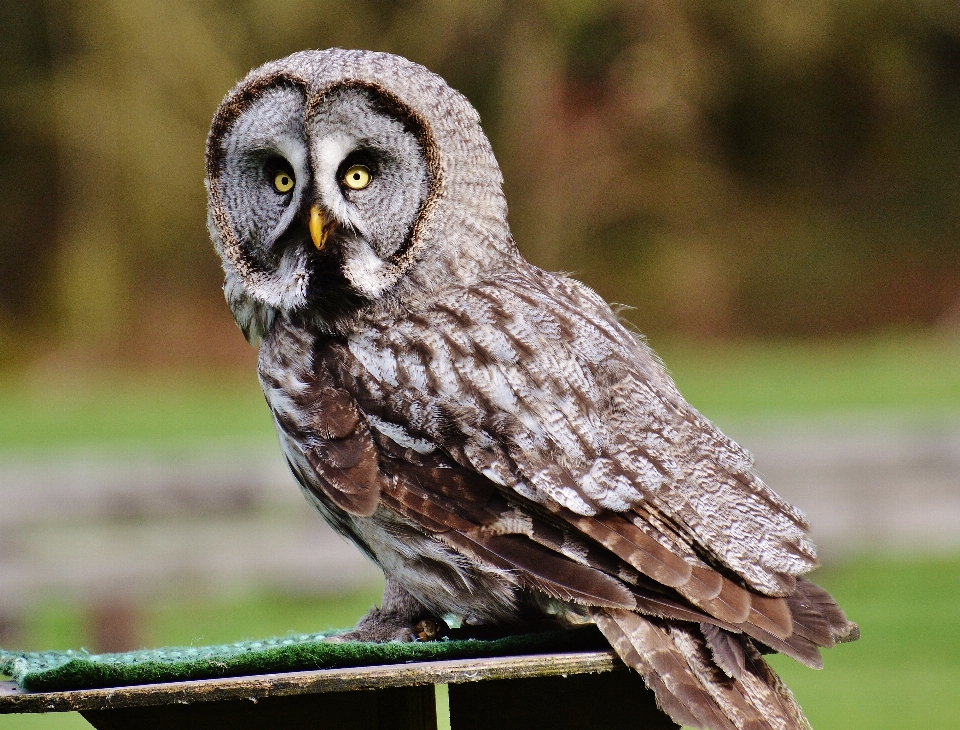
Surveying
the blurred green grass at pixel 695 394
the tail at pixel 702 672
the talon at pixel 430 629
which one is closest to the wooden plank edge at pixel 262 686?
the tail at pixel 702 672

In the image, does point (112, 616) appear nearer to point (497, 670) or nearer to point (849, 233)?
point (497, 670)

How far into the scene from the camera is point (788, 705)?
Answer: 2.14 meters

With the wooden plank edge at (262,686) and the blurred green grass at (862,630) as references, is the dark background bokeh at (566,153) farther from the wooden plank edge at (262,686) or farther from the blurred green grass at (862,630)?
the wooden plank edge at (262,686)

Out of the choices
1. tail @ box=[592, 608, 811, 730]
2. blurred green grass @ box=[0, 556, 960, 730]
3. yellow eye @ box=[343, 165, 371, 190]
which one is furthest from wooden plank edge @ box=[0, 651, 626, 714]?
blurred green grass @ box=[0, 556, 960, 730]

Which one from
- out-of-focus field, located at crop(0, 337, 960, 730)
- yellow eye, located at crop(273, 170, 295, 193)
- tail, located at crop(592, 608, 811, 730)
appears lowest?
tail, located at crop(592, 608, 811, 730)

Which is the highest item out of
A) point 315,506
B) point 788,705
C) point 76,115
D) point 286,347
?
point 76,115

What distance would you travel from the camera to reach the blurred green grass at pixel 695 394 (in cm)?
928

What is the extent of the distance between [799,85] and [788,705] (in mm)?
15083

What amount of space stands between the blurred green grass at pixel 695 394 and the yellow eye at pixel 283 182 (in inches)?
198

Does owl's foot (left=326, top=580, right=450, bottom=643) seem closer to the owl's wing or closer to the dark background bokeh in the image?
the owl's wing

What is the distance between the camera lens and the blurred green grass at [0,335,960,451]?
9.28m

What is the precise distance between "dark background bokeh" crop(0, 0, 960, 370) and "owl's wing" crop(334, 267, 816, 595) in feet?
34.2

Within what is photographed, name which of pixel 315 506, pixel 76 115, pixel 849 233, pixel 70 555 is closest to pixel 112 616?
pixel 70 555

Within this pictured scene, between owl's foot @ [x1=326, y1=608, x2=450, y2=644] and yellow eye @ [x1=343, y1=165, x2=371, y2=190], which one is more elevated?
yellow eye @ [x1=343, y1=165, x2=371, y2=190]
